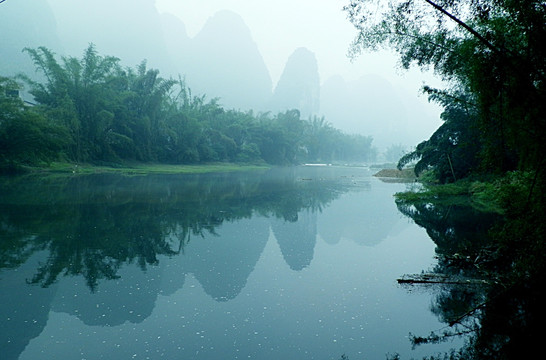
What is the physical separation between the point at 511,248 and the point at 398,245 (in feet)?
14.5

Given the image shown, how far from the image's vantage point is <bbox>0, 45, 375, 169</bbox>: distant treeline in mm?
28438

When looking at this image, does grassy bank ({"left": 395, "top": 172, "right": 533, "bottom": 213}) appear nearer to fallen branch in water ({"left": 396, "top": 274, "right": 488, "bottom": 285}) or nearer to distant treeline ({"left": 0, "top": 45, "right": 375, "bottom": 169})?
fallen branch in water ({"left": 396, "top": 274, "right": 488, "bottom": 285})

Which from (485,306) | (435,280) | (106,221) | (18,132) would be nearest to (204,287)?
(435,280)

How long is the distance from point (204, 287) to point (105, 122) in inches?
1505

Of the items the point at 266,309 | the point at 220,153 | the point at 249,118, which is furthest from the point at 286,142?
the point at 266,309

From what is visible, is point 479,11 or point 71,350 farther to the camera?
point 479,11

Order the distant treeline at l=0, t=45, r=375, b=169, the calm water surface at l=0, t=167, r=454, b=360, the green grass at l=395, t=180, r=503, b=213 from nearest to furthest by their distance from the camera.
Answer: the calm water surface at l=0, t=167, r=454, b=360 < the green grass at l=395, t=180, r=503, b=213 < the distant treeline at l=0, t=45, r=375, b=169

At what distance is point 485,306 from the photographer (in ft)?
19.1

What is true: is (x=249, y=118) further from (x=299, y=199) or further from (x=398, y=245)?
(x=398, y=245)

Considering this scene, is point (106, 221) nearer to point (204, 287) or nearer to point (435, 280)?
point (204, 287)

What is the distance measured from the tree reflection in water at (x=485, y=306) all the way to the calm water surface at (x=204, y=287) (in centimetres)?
33

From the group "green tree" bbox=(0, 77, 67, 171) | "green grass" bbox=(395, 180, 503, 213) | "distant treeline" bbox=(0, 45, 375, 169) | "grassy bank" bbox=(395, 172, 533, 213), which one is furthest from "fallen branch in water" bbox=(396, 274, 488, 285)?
"distant treeline" bbox=(0, 45, 375, 169)

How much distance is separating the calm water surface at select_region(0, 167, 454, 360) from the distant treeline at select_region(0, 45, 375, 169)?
711 inches

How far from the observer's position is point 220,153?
64.1 meters
